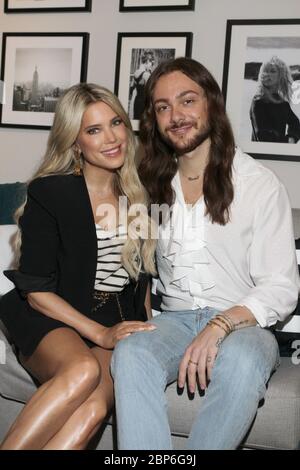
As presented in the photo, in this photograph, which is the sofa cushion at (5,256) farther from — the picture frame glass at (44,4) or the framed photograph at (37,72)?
the picture frame glass at (44,4)

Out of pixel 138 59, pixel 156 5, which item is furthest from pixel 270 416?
pixel 156 5

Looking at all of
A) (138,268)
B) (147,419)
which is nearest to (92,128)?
(138,268)

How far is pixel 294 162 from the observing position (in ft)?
8.82

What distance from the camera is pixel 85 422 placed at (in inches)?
62.5

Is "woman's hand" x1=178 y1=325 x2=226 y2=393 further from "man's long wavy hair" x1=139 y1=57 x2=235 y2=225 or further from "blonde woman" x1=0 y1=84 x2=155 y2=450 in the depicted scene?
"man's long wavy hair" x1=139 y1=57 x2=235 y2=225

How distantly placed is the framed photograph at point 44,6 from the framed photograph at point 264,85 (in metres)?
0.72

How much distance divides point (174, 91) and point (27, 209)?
23.8 inches

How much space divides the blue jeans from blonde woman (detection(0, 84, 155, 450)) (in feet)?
0.34

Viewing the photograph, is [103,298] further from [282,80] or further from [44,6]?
[44,6]

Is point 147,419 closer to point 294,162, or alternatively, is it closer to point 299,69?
point 294,162

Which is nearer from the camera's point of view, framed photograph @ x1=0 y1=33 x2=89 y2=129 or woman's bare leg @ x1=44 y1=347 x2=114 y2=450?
woman's bare leg @ x1=44 y1=347 x2=114 y2=450

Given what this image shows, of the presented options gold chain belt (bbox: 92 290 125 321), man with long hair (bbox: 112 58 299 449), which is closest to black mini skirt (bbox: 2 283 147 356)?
gold chain belt (bbox: 92 290 125 321)

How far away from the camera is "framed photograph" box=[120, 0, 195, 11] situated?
277 cm
